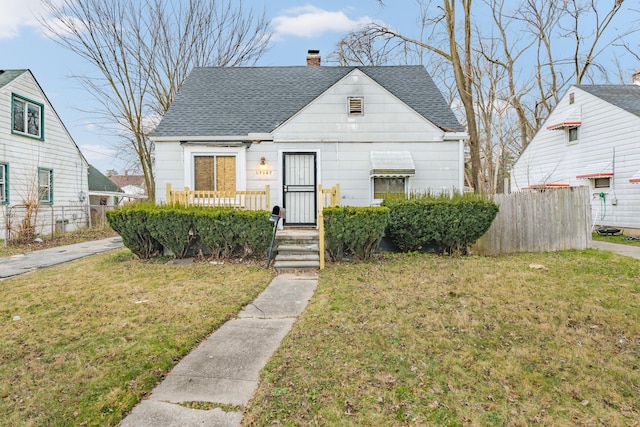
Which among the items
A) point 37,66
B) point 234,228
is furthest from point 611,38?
point 37,66

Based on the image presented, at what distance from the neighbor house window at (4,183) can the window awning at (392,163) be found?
1268 cm

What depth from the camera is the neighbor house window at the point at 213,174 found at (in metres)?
9.41

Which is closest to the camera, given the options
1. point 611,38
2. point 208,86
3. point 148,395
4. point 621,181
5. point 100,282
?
point 148,395

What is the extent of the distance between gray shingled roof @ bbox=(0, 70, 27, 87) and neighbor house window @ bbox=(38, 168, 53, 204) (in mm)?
3286

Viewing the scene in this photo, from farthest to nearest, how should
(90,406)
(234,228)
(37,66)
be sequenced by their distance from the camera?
(37,66)
(234,228)
(90,406)

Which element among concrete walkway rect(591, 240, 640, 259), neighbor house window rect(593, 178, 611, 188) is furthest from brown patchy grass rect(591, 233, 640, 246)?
neighbor house window rect(593, 178, 611, 188)

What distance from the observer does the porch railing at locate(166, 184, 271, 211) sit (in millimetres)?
8117

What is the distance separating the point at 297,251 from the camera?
7676mm

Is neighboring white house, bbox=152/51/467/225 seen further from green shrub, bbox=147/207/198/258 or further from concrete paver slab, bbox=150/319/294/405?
concrete paver slab, bbox=150/319/294/405

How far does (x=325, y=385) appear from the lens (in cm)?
266

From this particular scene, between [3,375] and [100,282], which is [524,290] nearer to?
[3,375]

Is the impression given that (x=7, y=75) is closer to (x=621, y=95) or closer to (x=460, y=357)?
(x=460, y=357)

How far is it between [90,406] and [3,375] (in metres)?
1.06

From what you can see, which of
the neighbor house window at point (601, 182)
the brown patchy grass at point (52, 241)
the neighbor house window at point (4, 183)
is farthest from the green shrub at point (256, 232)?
the neighbor house window at point (601, 182)
